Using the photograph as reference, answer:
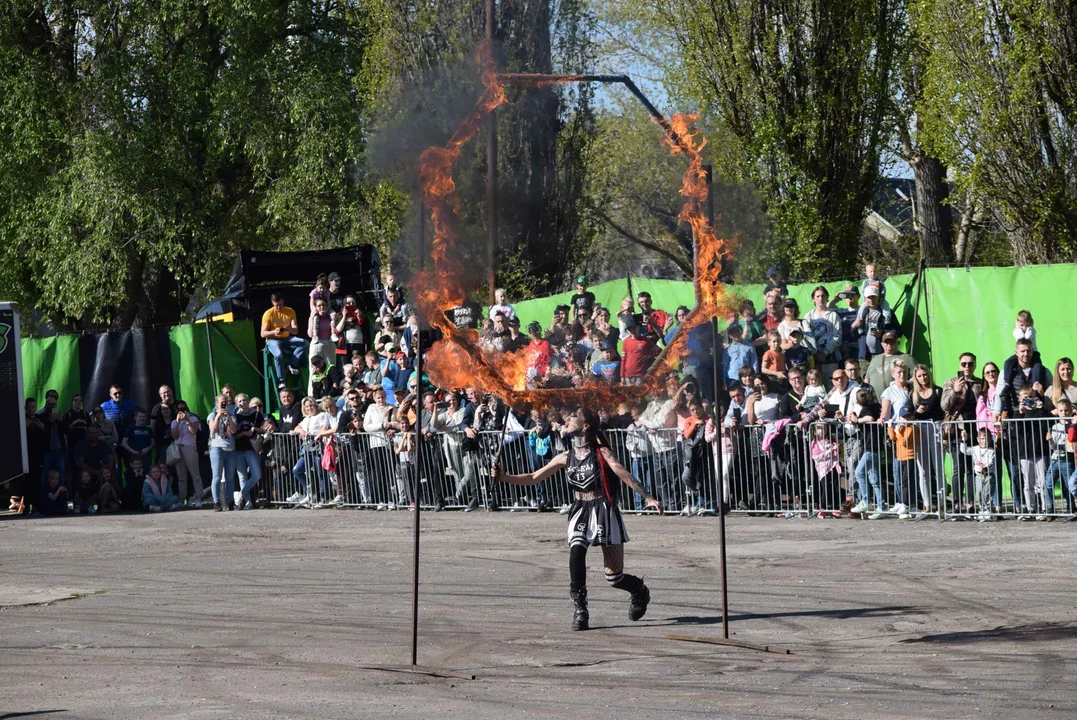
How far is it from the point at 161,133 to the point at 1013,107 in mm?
17640

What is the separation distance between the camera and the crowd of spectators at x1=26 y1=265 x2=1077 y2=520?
54.7ft

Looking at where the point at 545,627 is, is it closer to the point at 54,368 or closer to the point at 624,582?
the point at 624,582

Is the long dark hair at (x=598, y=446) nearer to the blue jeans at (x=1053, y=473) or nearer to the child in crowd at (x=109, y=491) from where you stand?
the blue jeans at (x=1053, y=473)

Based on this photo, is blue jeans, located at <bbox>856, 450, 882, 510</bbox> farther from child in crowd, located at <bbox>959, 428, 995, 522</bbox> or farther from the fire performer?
the fire performer

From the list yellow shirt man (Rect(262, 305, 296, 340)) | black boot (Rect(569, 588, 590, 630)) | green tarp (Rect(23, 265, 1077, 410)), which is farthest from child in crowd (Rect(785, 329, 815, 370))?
yellow shirt man (Rect(262, 305, 296, 340))

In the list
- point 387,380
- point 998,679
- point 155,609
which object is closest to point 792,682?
point 998,679

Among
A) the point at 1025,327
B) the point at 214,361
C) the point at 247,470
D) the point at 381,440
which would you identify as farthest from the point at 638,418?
the point at 214,361

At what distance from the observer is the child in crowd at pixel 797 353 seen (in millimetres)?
18828

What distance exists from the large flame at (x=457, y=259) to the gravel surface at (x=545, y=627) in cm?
196

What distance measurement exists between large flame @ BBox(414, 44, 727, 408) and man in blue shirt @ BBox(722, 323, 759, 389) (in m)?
7.71

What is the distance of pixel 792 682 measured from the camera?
8.48m

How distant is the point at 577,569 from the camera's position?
35.2ft

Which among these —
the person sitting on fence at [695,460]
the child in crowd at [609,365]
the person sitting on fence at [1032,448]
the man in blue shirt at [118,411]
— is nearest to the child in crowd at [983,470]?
the person sitting on fence at [1032,448]

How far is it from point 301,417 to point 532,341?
8573 mm
